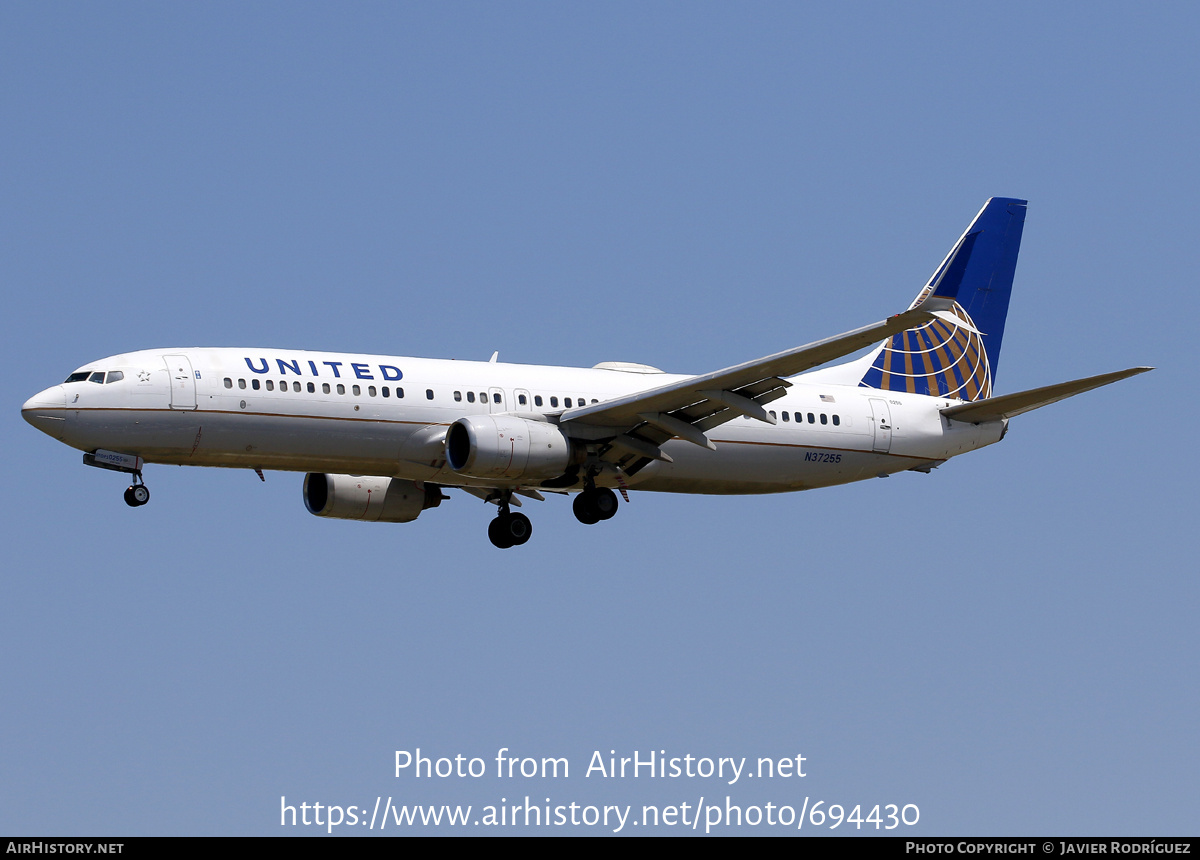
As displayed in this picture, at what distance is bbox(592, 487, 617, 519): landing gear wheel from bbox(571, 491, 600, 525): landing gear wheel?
0.07 meters

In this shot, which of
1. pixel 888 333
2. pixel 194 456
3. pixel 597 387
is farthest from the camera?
pixel 597 387

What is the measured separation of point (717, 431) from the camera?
4378cm

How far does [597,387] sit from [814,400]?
612cm

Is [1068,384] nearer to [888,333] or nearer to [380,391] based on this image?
[888,333]

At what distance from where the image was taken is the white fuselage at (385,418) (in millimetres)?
38656

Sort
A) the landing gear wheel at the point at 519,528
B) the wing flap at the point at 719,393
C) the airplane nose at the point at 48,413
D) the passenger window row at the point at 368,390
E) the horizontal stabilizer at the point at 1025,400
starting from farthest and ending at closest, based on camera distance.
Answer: the landing gear wheel at the point at 519,528, the passenger window row at the point at 368,390, the airplane nose at the point at 48,413, the horizontal stabilizer at the point at 1025,400, the wing flap at the point at 719,393

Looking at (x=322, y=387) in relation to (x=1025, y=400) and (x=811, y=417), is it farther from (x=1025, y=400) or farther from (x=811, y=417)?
(x=1025, y=400)

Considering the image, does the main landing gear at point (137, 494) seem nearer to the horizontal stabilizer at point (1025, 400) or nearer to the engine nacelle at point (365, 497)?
the engine nacelle at point (365, 497)

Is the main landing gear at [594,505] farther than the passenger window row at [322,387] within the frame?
Yes

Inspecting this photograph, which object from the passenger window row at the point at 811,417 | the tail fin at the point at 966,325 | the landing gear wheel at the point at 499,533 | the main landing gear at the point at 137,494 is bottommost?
the main landing gear at the point at 137,494

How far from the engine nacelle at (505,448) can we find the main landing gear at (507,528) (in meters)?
4.54

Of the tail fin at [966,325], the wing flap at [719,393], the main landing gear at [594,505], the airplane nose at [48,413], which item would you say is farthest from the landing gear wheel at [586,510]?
the airplane nose at [48,413]

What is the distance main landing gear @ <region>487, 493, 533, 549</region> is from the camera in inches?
1777

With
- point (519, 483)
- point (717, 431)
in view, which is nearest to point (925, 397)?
point (717, 431)
